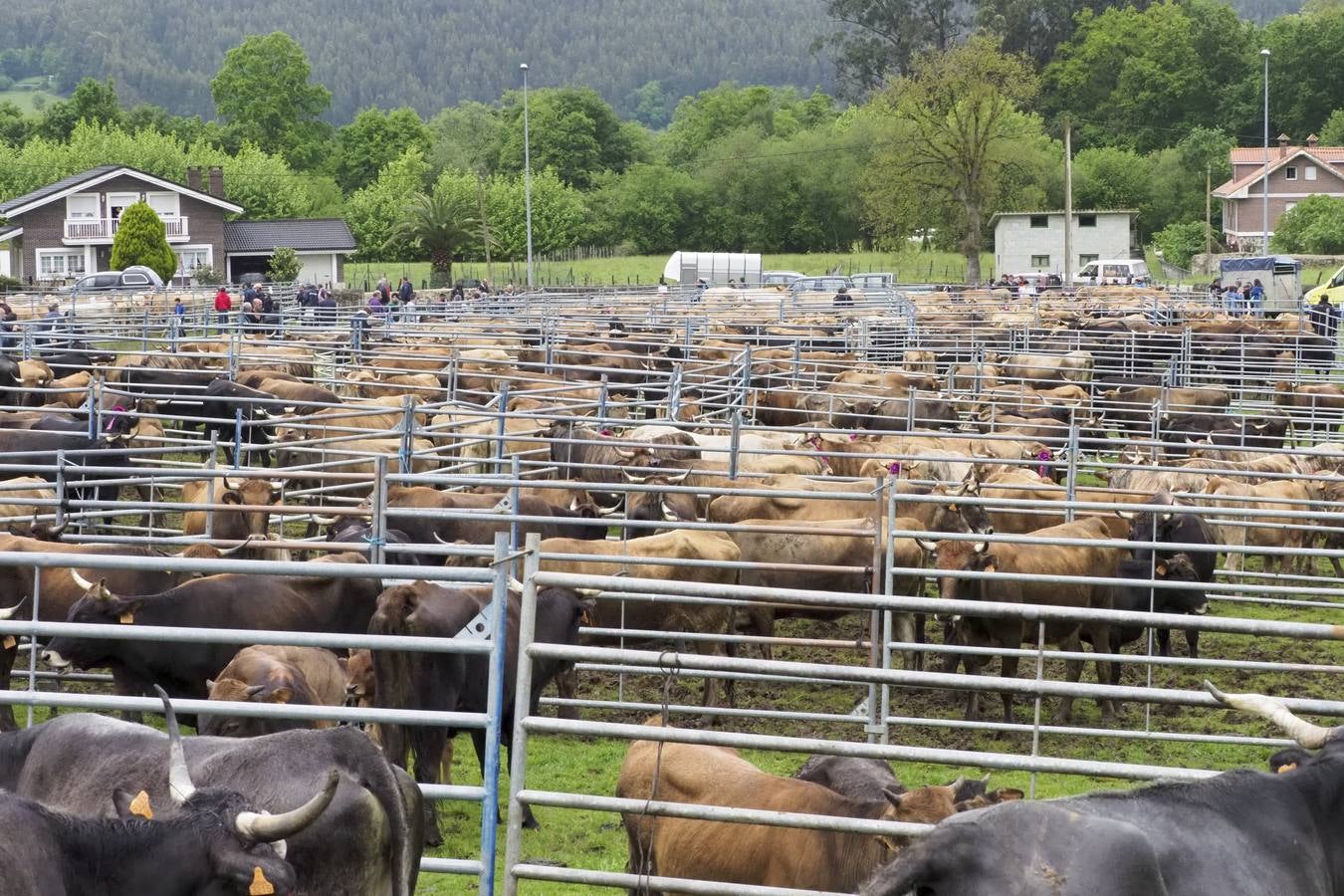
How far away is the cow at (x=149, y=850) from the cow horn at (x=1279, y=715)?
8.72ft

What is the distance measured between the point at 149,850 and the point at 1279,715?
338 centimetres

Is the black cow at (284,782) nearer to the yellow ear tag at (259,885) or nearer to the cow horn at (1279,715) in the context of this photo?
the yellow ear tag at (259,885)

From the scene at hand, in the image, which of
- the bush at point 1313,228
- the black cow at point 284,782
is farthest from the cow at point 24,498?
the bush at point 1313,228

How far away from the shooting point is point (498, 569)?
5645mm

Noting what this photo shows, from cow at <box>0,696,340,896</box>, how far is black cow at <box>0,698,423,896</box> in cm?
24

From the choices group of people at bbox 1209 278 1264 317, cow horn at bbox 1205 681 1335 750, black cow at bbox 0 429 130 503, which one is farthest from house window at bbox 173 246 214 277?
cow horn at bbox 1205 681 1335 750

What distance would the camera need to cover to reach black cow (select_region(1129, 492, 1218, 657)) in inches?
512

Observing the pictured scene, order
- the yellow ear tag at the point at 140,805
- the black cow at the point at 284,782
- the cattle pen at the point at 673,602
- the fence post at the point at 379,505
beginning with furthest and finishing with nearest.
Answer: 1. the fence post at the point at 379,505
2. the cattle pen at the point at 673,602
3. the black cow at the point at 284,782
4. the yellow ear tag at the point at 140,805

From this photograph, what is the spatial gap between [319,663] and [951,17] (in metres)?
109

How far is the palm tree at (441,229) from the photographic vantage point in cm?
7531

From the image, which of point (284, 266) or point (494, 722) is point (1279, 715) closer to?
point (494, 722)

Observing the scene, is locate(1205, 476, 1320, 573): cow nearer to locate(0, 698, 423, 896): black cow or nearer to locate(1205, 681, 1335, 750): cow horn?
locate(1205, 681, 1335, 750): cow horn

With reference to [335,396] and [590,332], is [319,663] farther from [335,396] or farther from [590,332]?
[590,332]

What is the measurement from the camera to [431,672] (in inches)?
365
